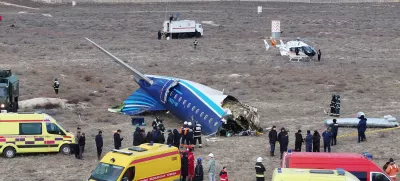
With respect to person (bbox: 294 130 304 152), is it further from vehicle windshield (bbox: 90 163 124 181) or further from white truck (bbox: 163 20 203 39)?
white truck (bbox: 163 20 203 39)

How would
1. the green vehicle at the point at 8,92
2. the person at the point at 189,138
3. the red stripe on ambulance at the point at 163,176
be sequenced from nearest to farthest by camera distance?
the red stripe on ambulance at the point at 163,176, the person at the point at 189,138, the green vehicle at the point at 8,92

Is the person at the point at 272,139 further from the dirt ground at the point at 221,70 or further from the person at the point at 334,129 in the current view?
the person at the point at 334,129

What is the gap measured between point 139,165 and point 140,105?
534 inches

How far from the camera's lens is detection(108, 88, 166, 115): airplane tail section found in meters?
33.0

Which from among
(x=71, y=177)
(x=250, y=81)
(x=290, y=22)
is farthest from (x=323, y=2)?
(x=71, y=177)

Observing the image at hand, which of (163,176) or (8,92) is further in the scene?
(8,92)

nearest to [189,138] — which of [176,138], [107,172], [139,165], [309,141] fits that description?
[176,138]

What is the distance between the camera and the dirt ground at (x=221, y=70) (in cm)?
2653

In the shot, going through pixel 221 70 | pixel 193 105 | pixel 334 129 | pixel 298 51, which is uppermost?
pixel 298 51

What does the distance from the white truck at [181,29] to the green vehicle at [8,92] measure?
3604 cm

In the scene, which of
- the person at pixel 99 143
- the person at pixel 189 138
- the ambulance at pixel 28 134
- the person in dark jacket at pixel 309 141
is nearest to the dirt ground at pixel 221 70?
the ambulance at pixel 28 134

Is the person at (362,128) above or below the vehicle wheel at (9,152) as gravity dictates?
above

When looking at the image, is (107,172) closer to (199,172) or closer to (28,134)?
(199,172)

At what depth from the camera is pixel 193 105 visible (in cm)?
3048
